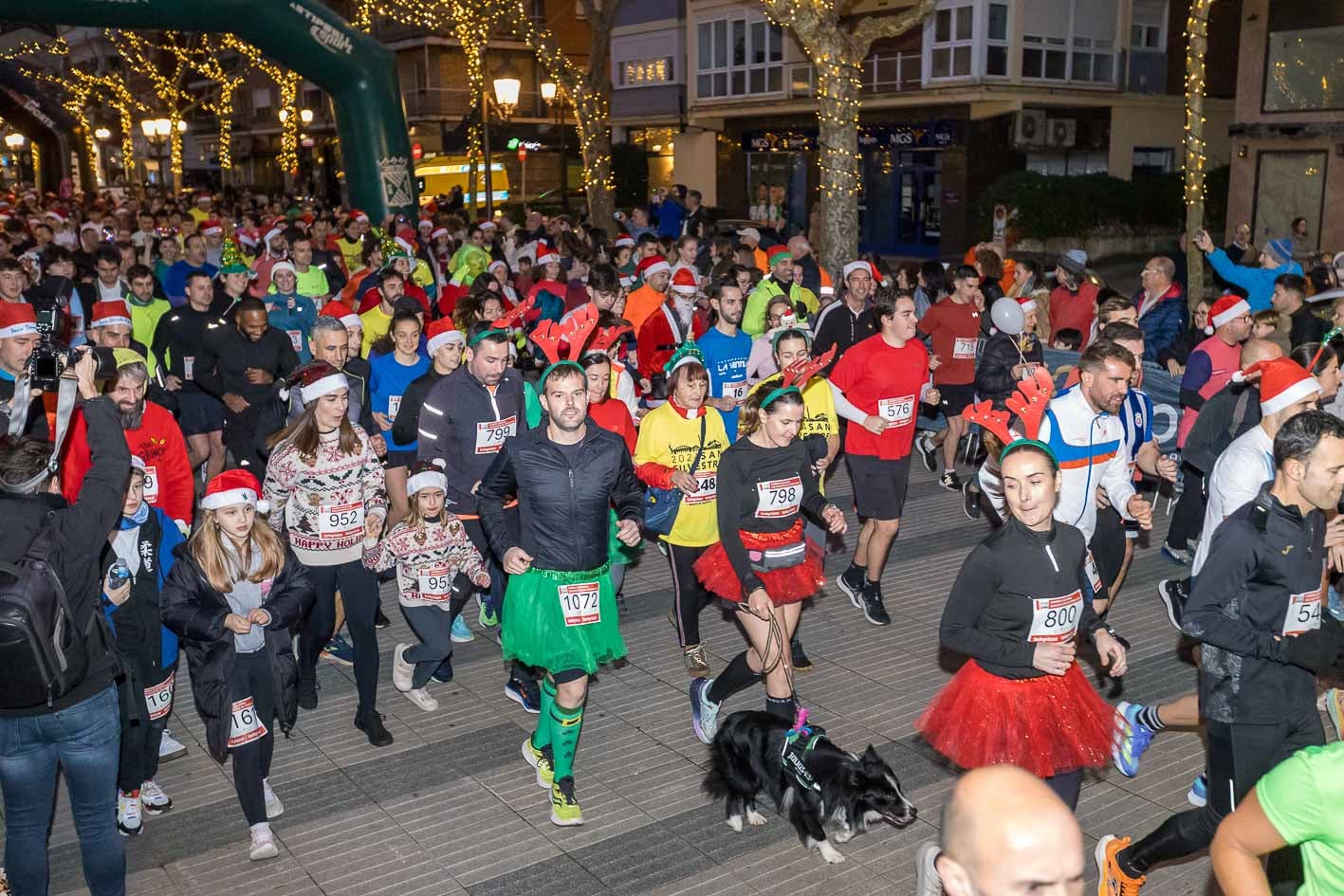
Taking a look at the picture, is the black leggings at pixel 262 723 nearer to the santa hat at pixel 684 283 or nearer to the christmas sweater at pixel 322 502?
the christmas sweater at pixel 322 502

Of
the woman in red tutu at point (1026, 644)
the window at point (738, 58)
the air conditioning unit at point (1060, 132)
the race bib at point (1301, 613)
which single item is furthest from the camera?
the window at point (738, 58)

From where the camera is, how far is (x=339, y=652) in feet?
24.7

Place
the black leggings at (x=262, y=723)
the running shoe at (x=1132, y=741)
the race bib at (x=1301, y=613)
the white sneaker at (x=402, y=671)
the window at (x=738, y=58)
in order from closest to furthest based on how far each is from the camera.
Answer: the race bib at (x=1301, y=613)
the black leggings at (x=262, y=723)
the running shoe at (x=1132, y=741)
the white sneaker at (x=402, y=671)
the window at (x=738, y=58)

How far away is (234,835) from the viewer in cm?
557

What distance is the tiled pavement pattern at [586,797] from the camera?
518 cm

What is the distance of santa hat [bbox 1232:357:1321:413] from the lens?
5574 mm

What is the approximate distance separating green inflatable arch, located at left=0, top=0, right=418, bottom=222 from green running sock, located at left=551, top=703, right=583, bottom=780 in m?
16.7

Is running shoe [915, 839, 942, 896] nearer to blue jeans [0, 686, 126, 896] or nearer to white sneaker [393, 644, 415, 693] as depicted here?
blue jeans [0, 686, 126, 896]

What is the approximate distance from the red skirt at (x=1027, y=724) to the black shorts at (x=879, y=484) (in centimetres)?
330

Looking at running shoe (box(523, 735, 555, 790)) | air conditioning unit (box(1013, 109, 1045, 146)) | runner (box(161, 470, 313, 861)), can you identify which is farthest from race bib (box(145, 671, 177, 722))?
air conditioning unit (box(1013, 109, 1045, 146))

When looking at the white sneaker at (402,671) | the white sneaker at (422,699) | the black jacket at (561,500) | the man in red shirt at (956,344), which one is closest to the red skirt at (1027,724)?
the black jacket at (561,500)

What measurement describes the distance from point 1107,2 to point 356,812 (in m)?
33.8

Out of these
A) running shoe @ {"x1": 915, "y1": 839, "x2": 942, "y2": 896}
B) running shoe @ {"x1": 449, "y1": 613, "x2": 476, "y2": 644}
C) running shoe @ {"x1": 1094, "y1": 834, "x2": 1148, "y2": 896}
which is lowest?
running shoe @ {"x1": 449, "y1": 613, "x2": 476, "y2": 644}

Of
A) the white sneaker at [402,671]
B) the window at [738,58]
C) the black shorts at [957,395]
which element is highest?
the window at [738,58]
